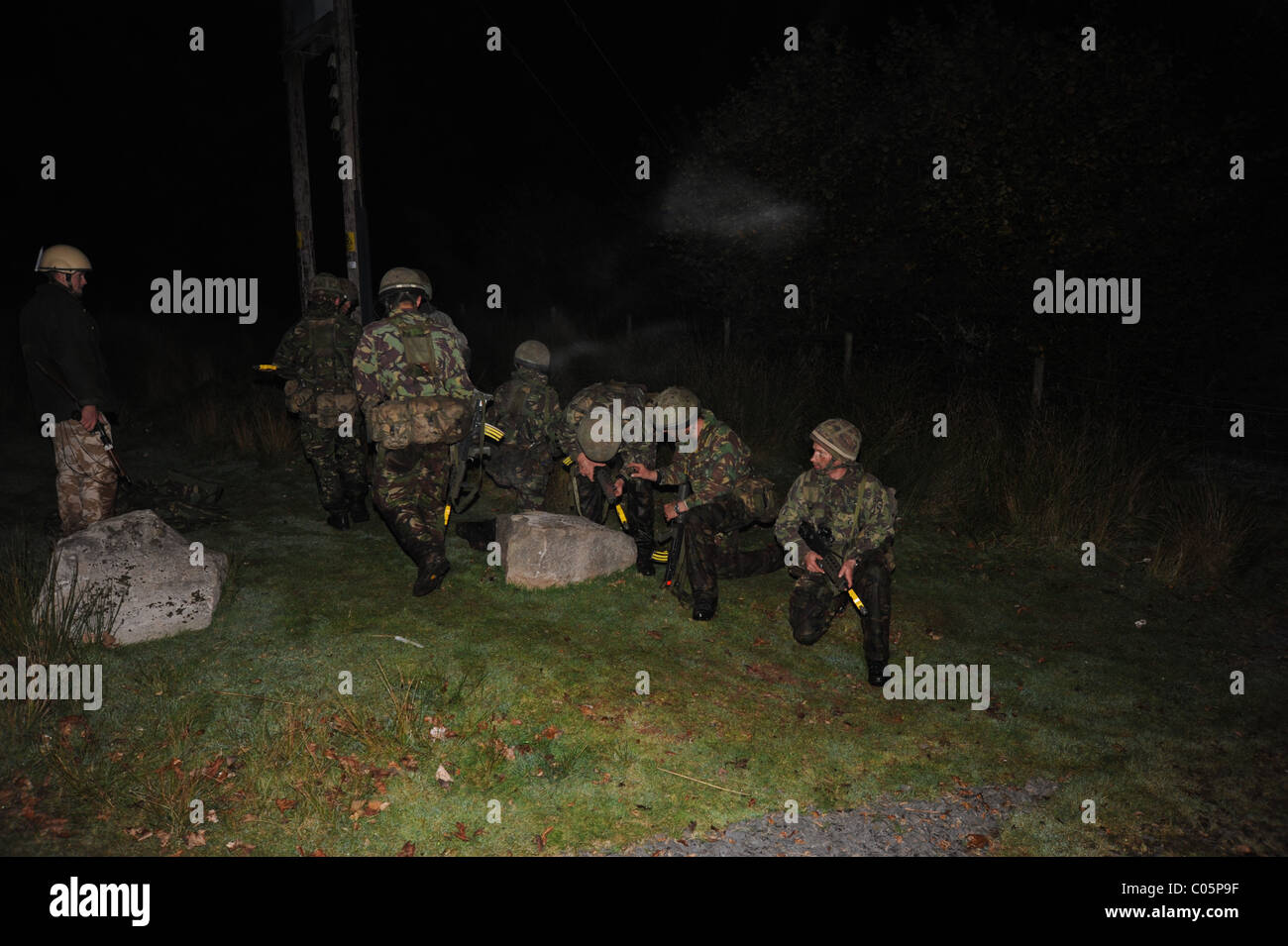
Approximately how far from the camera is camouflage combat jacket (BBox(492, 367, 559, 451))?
6.52 metres

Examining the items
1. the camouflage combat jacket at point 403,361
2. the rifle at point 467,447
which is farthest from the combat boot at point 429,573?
the camouflage combat jacket at point 403,361

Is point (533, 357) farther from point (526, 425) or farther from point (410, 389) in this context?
point (410, 389)

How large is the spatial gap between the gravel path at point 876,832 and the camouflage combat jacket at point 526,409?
370 cm

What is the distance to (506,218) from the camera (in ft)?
81.7

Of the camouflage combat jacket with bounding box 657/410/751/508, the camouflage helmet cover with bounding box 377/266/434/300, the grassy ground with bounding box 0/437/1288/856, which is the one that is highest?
the camouflage helmet cover with bounding box 377/266/434/300

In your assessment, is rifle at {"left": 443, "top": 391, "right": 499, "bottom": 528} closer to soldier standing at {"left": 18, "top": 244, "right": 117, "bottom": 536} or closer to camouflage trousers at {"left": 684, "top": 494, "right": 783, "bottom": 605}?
camouflage trousers at {"left": 684, "top": 494, "right": 783, "bottom": 605}

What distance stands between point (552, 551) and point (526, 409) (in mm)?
1357

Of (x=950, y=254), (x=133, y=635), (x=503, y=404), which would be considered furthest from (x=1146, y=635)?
(x=133, y=635)

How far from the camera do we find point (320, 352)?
6.48m

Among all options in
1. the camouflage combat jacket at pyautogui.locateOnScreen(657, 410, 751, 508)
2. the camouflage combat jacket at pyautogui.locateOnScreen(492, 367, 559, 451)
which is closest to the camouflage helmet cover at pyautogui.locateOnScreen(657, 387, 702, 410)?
the camouflage combat jacket at pyautogui.locateOnScreen(657, 410, 751, 508)

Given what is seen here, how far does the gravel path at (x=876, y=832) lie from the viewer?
337 centimetres

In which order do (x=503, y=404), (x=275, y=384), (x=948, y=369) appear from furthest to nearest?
(x=275, y=384) → (x=948, y=369) → (x=503, y=404)

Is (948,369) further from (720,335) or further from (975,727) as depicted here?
(975,727)

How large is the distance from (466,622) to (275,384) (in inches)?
302
